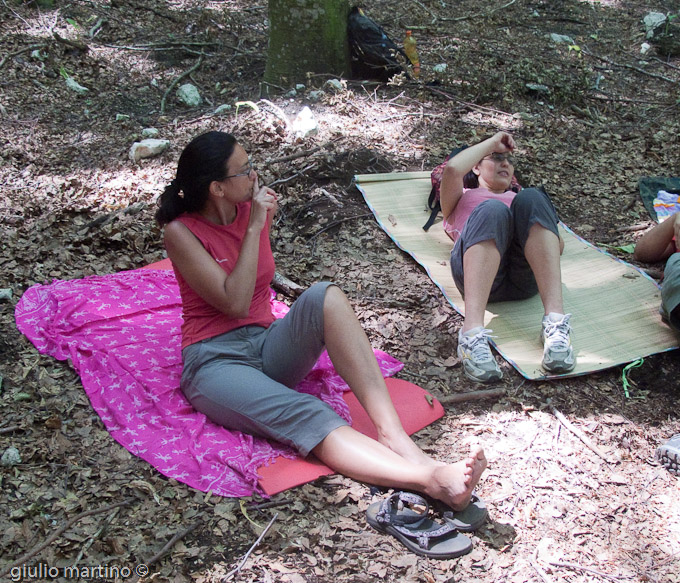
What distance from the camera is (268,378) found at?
9.13ft

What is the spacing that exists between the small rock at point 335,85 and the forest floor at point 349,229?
8 cm

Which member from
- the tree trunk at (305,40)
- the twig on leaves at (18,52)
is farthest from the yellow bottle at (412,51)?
the twig on leaves at (18,52)

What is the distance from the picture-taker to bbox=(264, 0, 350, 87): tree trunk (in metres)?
5.93

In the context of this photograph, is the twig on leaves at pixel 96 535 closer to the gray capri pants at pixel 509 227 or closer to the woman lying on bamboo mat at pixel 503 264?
the woman lying on bamboo mat at pixel 503 264

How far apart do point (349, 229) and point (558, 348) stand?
1.81m

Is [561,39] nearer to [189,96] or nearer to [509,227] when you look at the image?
[189,96]

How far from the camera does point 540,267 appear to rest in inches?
140

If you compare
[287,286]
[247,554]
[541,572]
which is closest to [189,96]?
[287,286]

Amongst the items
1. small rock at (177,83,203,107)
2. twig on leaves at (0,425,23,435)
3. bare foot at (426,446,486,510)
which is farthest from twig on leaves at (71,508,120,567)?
small rock at (177,83,203,107)

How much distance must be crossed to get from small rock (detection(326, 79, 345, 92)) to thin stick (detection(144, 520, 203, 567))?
447cm

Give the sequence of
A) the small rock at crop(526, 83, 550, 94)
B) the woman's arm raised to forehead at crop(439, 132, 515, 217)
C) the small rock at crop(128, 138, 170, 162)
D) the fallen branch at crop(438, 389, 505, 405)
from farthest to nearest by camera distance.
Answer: the small rock at crop(526, 83, 550, 94) → the small rock at crop(128, 138, 170, 162) → the woman's arm raised to forehead at crop(439, 132, 515, 217) → the fallen branch at crop(438, 389, 505, 405)

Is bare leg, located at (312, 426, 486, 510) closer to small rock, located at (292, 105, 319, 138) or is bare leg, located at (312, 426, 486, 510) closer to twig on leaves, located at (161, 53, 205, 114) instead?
small rock, located at (292, 105, 319, 138)

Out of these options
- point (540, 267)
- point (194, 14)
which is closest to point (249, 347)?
point (540, 267)

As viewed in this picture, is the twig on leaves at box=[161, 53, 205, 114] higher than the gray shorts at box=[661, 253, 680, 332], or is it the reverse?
the twig on leaves at box=[161, 53, 205, 114]
